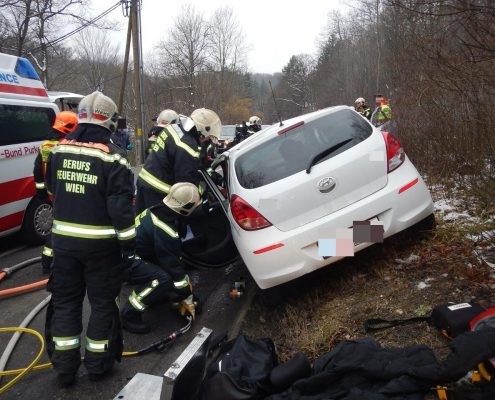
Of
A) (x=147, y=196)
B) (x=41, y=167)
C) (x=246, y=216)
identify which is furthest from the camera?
(x=41, y=167)

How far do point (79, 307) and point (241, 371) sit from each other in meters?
1.40

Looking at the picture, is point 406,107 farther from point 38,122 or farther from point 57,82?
point 57,82

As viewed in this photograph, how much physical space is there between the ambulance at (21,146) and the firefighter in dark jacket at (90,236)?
3.24 metres

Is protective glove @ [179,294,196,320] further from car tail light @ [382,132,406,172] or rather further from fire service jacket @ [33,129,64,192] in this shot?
fire service jacket @ [33,129,64,192]

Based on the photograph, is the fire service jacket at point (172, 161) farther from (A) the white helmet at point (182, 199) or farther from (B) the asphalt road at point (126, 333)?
(B) the asphalt road at point (126, 333)

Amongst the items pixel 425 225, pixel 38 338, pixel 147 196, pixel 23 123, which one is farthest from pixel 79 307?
pixel 23 123

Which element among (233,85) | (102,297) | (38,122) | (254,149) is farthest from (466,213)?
(233,85)

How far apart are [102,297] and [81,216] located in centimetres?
61

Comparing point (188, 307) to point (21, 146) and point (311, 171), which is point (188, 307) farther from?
point (21, 146)

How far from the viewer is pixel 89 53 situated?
141 feet

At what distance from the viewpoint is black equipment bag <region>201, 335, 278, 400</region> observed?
230cm

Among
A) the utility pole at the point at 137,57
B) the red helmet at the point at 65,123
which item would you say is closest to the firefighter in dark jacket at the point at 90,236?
the red helmet at the point at 65,123

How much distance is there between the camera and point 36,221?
6.42 m

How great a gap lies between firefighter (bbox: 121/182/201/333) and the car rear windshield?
0.55m
